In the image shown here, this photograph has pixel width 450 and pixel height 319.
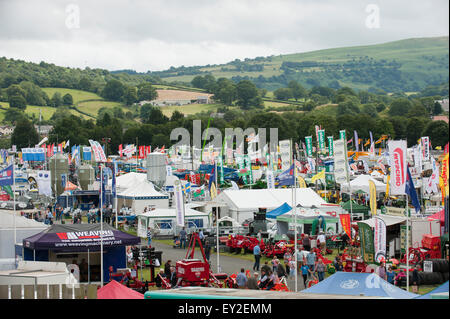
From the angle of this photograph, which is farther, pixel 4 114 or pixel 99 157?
pixel 4 114

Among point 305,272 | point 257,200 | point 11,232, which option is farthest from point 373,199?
point 11,232

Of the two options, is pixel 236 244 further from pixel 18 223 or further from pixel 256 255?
pixel 18 223

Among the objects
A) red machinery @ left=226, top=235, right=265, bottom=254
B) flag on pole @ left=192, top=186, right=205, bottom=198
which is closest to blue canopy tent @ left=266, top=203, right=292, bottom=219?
red machinery @ left=226, top=235, right=265, bottom=254

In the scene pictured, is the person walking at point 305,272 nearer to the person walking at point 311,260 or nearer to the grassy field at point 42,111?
the person walking at point 311,260

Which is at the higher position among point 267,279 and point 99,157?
point 99,157

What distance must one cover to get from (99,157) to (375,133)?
86401mm

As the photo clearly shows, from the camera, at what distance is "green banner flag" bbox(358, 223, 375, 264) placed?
19906mm

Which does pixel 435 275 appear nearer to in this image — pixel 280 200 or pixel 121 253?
pixel 121 253

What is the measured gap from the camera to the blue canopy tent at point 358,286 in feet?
39.4

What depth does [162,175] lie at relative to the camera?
141ft

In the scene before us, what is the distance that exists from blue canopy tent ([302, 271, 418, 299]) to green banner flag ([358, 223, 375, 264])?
7.30 meters

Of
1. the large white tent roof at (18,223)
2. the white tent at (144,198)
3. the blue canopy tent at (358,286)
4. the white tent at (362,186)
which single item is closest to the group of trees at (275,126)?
the white tent at (362,186)

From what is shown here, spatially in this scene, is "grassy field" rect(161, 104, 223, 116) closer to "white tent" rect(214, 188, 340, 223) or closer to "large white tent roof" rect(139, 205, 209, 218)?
"white tent" rect(214, 188, 340, 223)

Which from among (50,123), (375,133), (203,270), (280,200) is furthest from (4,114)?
(203,270)
